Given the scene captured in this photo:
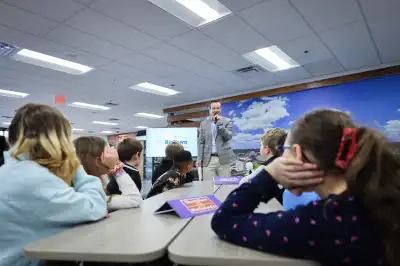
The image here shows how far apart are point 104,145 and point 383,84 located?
5.12m

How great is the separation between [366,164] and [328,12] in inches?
121

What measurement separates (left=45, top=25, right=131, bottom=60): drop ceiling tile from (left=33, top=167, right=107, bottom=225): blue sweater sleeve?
3.08 meters

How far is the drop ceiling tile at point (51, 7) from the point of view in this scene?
2.79 metres

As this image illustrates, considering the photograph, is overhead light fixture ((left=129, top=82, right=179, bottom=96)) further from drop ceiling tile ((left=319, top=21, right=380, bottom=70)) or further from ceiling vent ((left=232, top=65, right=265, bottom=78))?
drop ceiling tile ((left=319, top=21, right=380, bottom=70))

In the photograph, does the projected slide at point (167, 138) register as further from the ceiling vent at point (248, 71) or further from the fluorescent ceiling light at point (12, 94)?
the fluorescent ceiling light at point (12, 94)

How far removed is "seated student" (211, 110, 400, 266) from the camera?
571mm

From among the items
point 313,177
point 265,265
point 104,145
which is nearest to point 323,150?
point 313,177

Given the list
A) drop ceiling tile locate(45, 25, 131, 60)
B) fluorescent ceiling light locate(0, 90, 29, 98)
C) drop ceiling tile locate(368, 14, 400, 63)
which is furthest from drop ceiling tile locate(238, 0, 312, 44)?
fluorescent ceiling light locate(0, 90, 29, 98)

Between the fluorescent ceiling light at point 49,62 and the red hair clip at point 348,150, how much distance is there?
4.78 m

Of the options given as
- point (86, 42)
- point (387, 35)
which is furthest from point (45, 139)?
point (387, 35)

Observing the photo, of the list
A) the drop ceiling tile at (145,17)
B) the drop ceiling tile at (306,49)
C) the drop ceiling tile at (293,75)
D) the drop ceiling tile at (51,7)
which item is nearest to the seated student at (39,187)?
the drop ceiling tile at (145,17)

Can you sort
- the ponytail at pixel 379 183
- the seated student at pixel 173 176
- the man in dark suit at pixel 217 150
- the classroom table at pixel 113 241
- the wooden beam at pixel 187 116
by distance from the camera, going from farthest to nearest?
the wooden beam at pixel 187 116 → the man in dark suit at pixel 217 150 → the seated student at pixel 173 176 → the classroom table at pixel 113 241 → the ponytail at pixel 379 183

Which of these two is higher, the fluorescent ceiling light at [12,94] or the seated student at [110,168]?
the fluorescent ceiling light at [12,94]

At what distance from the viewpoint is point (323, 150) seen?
0.70 meters
